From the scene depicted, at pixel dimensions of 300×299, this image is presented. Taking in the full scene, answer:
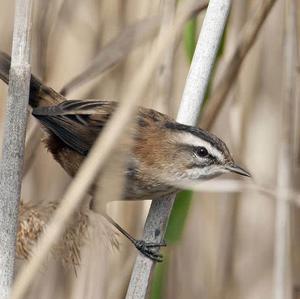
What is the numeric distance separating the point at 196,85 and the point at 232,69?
32cm

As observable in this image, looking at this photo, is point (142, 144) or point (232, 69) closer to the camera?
point (232, 69)

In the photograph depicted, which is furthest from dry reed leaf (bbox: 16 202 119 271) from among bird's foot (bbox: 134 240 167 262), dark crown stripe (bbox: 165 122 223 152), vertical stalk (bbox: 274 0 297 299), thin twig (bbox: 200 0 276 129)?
vertical stalk (bbox: 274 0 297 299)

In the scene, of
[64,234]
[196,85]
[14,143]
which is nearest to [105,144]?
[14,143]

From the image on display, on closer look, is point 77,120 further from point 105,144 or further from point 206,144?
point 105,144

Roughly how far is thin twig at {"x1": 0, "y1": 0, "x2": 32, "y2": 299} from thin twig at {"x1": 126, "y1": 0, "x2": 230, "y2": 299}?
354 mm

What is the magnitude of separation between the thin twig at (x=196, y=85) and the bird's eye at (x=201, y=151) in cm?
18

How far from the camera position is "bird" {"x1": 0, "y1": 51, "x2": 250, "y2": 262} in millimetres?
2062

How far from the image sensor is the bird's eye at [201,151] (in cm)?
207

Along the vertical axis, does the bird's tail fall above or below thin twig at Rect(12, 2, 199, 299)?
above

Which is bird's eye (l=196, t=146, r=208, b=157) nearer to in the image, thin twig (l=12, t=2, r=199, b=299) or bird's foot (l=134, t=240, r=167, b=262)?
bird's foot (l=134, t=240, r=167, b=262)

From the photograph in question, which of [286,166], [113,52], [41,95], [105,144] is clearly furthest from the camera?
[41,95]

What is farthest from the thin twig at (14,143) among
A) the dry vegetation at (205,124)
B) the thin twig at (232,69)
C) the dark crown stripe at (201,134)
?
the thin twig at (232,69)

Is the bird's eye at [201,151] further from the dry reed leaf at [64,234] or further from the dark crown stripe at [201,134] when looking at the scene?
the dry reed leaf at [64,234]

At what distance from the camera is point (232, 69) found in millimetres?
2100
